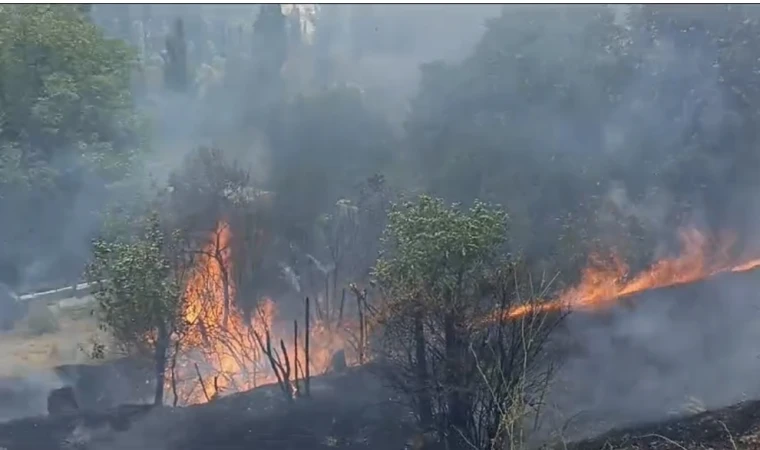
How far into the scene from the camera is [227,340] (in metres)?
14.2

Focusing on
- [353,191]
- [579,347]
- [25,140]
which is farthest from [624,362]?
[25,140]

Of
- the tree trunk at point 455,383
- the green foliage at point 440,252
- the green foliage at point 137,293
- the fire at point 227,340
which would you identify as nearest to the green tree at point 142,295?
the green foliage at point 137,293

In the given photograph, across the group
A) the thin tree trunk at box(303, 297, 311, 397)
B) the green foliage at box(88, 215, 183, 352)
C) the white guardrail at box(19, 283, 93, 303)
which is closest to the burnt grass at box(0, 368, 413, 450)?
the thin tree trunk at box(303, 297, 311, 397)

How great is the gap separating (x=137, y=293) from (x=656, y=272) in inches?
364

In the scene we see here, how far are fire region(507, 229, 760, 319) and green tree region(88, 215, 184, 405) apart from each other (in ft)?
18.5

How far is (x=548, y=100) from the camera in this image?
1794 cm

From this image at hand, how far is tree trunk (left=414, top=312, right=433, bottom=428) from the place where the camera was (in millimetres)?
11188

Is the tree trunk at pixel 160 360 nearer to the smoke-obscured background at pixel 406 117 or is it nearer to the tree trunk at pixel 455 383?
the smoke-obscured background at pixel 406 117

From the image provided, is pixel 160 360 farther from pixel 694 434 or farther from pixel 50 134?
pixel 694 434

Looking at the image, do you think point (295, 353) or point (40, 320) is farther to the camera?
point (40, 320)

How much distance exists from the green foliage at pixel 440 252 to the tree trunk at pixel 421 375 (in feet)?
1.25

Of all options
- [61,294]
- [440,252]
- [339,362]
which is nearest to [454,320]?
[440,252]

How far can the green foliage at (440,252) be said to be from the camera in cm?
1111

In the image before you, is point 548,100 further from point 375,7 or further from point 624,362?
point 624,362
